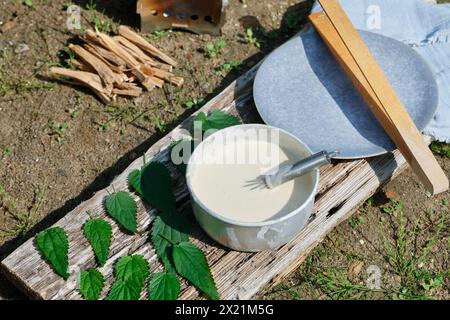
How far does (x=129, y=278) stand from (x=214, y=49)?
140 centimetres

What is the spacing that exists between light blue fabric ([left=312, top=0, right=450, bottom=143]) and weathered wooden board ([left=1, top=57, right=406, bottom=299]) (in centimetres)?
61

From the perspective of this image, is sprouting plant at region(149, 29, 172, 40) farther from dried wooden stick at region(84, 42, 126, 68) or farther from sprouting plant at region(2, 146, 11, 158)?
sprouting plant at region(2, 146, 11, 158)

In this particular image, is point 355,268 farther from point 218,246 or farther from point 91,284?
point 91,284

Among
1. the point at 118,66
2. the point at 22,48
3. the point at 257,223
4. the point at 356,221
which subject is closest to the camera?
the point at 257,223

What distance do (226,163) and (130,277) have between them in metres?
0.46

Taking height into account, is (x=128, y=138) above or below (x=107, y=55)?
below

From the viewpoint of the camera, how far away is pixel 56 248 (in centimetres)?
201

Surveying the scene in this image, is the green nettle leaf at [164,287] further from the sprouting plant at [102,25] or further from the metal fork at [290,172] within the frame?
the sprouting plant at [102,25]

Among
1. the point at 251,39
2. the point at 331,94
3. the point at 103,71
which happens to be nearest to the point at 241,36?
the point at 251,39

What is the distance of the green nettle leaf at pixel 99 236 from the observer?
6.62ft

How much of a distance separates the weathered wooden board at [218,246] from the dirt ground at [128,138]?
262 mm

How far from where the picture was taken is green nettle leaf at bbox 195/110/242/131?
2.30 metres

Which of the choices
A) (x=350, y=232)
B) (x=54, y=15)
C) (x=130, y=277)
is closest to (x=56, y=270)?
(x=130, y=277)

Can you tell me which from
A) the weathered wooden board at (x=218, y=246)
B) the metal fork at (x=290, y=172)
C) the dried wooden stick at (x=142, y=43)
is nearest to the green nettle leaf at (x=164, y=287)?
the weathered wooden board at (x=218, y=246)
